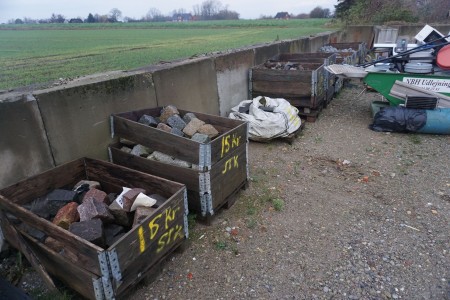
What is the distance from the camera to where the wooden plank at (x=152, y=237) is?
2.26 metres

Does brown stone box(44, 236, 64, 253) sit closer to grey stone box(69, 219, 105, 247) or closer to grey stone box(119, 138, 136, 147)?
grey stone box(69, 219, 105, 247)

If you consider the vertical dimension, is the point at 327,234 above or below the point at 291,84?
below

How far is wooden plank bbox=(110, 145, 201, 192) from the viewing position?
10.6ft

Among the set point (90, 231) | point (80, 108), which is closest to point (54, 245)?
point (90, 231)

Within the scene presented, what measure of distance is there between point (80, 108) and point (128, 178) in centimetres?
98

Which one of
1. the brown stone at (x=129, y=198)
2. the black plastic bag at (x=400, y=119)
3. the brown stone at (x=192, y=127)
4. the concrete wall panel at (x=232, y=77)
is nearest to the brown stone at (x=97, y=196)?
the brown stone at (x=129, y=198)

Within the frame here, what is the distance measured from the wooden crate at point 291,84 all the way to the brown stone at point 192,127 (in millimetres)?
3228

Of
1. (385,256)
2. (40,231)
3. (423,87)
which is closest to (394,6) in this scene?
(423,87)

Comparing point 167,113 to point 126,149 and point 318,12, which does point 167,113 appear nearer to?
point 126,149

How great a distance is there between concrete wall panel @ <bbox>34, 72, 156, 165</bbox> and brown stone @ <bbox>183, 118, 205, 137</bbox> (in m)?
0.90

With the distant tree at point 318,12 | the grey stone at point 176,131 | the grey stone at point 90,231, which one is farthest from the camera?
the distant tree at point 318,12

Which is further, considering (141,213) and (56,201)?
(56,201)

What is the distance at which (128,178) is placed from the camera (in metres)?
3.14

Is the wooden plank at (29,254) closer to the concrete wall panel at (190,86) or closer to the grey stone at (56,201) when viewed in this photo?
the grey stone at (56,201)
